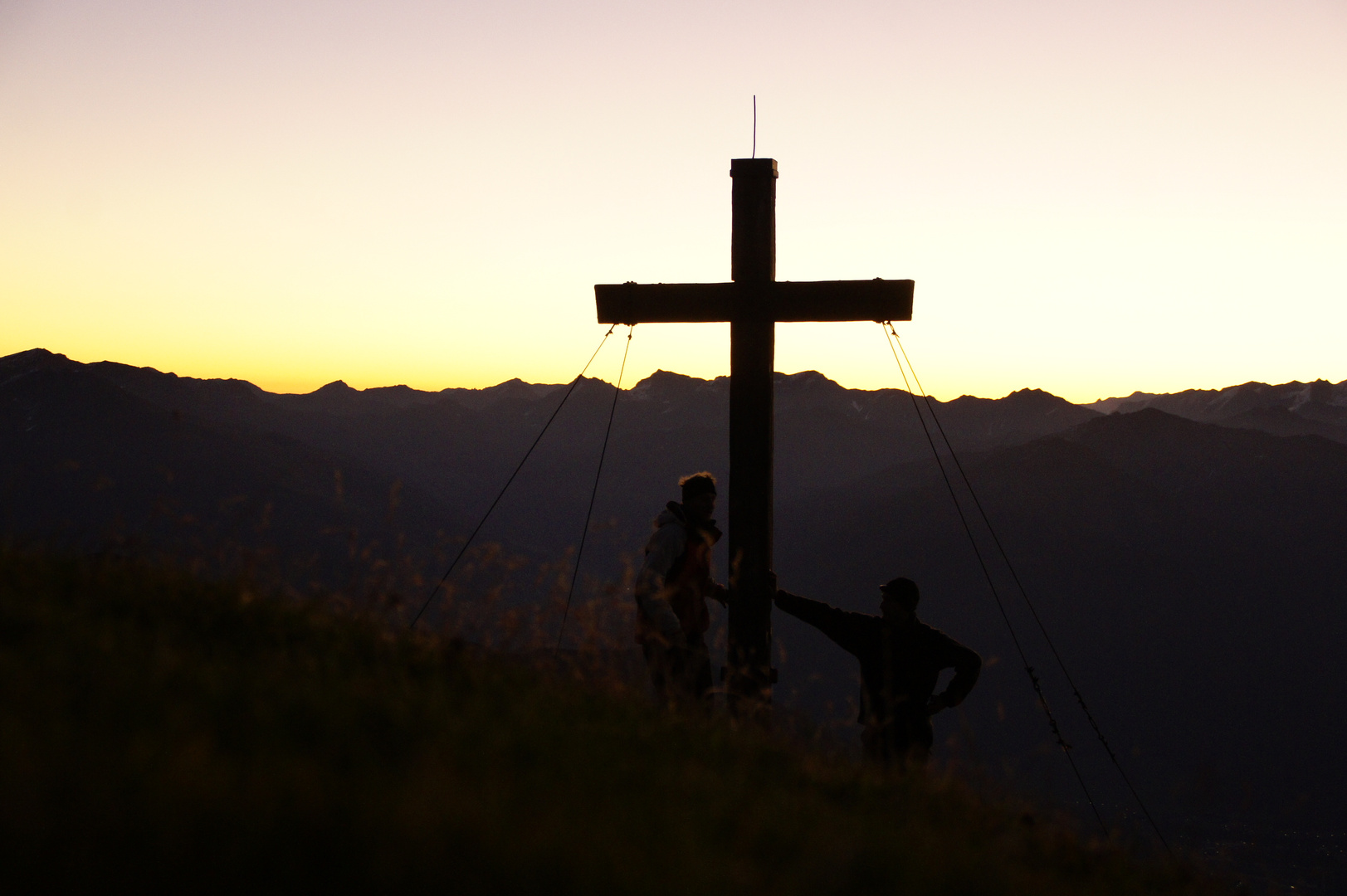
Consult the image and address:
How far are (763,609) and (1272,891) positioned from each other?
10.7 feet

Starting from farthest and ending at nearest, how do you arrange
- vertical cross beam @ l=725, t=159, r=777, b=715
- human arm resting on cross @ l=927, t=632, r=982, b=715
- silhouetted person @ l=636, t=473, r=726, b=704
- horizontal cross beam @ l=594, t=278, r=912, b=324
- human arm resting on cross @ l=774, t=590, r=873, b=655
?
horizontal cross beam @ l=594, t=278, r=912, b=324 < vertical cross beam @ l=725, t=159, r=777, b=715 < human arm resting on cross @ l=774, t=590, r=873, b=655 < human arm resting on cross @ l=927, t=632, r=982, b=715 < silhouetted person @ l=636, t=473, r=726, b=704

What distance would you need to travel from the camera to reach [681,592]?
21.3 feet

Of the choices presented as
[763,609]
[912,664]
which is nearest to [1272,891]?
[912,664]

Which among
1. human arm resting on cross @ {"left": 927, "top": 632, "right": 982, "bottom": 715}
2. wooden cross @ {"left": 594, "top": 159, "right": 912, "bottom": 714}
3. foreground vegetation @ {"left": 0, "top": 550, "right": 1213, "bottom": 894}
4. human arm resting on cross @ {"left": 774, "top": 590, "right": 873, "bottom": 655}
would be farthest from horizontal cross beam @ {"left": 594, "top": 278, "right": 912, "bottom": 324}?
foreground vegetation @ {"left": 0, "top": 550, "right": 1213, "bottom": 894}

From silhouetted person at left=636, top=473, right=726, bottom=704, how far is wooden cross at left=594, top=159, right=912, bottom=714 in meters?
0.28

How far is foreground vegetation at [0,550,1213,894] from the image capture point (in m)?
2.39

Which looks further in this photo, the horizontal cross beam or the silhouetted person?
the horizontal cross beam

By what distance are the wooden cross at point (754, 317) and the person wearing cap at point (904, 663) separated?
1.87 feet

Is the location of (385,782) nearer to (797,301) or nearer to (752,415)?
(752,415)

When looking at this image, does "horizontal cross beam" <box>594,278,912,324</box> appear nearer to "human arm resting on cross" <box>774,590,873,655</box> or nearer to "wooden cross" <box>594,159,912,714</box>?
"wooden cross" <box>594,159,912,714</box>

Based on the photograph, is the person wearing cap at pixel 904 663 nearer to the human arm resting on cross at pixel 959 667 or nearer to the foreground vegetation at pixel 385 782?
the human arm resting on cross at pixel 959 667

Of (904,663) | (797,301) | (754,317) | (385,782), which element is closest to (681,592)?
(904,663)

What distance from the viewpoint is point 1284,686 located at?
187 m

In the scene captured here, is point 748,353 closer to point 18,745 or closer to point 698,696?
point 698,696
